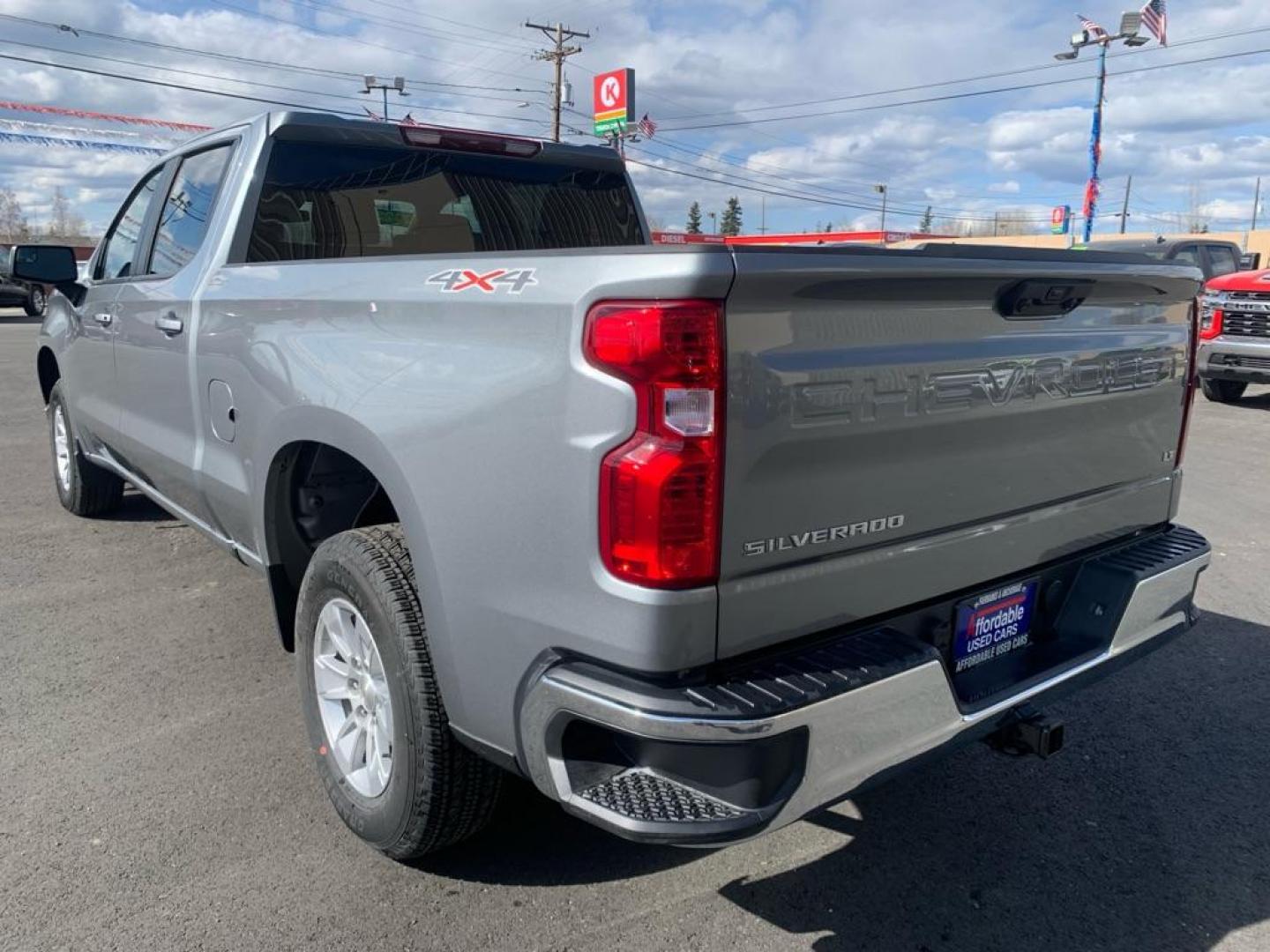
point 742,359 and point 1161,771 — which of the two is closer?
point 742,359

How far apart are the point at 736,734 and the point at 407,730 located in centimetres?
96

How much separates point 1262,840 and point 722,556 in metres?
2.15

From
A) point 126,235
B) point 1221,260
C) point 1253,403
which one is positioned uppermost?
point 1221,260

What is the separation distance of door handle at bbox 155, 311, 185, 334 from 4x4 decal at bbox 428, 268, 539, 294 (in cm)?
179

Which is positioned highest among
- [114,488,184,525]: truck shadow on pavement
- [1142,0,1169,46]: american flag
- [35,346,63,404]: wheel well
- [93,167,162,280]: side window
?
[1142,0,1169,46]: american flag

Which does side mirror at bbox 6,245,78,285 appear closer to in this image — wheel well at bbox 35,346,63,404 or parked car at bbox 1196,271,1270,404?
wheel well at bbox 35,346,63,404

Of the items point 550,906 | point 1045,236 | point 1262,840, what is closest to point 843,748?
point 550,906

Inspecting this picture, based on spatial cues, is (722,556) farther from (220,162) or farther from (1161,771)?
(220,162)

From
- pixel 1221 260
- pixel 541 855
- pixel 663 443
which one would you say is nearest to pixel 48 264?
pixel 541 855

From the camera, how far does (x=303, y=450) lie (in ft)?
9.94

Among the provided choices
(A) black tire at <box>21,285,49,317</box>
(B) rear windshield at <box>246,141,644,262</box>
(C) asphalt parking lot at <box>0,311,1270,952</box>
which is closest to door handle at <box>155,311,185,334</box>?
(B) rear windshield at <box>246,141,644,262</box>

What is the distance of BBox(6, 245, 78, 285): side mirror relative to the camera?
4883 millimetres

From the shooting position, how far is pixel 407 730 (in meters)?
2.46

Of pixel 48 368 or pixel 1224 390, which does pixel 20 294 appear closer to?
pixel 48 368
